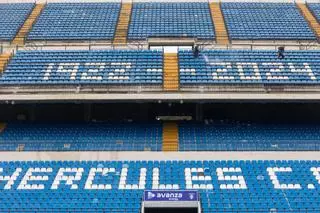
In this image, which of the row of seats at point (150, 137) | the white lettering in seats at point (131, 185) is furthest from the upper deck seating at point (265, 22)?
the white lettering in seats at point (131, 185)

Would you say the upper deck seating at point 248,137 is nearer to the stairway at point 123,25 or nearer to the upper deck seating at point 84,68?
the upper deck seating at point 84,68

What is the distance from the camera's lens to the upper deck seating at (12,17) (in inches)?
1108

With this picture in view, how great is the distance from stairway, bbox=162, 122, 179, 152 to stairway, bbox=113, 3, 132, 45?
26.4ft

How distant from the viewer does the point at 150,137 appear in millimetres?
20172

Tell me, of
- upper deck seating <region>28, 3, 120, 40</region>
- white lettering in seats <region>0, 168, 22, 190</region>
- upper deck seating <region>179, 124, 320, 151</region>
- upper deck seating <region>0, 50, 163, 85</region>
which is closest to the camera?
white lettering in seats <region>0, 168, 22, 190</region>

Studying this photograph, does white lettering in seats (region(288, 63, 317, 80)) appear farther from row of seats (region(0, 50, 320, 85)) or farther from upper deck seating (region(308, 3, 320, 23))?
upper deck seating (region(308, 3, 320, 23))

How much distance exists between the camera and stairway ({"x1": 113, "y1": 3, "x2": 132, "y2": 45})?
27.5m

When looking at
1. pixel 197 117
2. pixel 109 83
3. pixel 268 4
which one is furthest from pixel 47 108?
pixel 268 4

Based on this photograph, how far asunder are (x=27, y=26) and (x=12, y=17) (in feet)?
7.21

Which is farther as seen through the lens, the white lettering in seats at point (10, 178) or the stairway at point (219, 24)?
the stairway at point (219, 24)

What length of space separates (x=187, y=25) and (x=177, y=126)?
32.8 ft

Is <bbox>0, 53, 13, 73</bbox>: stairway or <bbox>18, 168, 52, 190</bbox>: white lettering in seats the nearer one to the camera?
<bbox>18, 168, 52, 190</bbox>: white lettering in seats

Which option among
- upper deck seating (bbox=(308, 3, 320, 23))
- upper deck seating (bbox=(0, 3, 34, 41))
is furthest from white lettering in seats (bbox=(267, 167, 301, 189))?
upper deck seating (bbox=(0, 3, 34, 41))

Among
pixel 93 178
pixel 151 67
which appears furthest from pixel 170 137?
pixel 93 178
